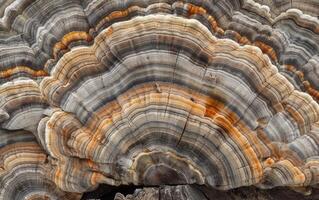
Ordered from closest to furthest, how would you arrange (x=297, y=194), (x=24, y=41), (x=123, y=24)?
(x=123, y=24) < (x=24, y=41) < (x=297, y=194)

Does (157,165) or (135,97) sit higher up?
(135,97)

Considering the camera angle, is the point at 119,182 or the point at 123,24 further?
the point at 119,182

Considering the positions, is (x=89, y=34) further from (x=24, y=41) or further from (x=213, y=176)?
(x=213, y=176)

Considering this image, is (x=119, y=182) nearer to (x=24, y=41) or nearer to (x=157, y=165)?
(x=157, y=165)

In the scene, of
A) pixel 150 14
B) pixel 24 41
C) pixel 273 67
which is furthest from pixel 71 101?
pixel 273 67

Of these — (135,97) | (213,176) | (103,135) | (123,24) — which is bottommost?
(213,176)

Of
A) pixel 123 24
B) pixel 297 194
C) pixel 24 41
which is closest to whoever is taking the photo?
pixel 123 24
